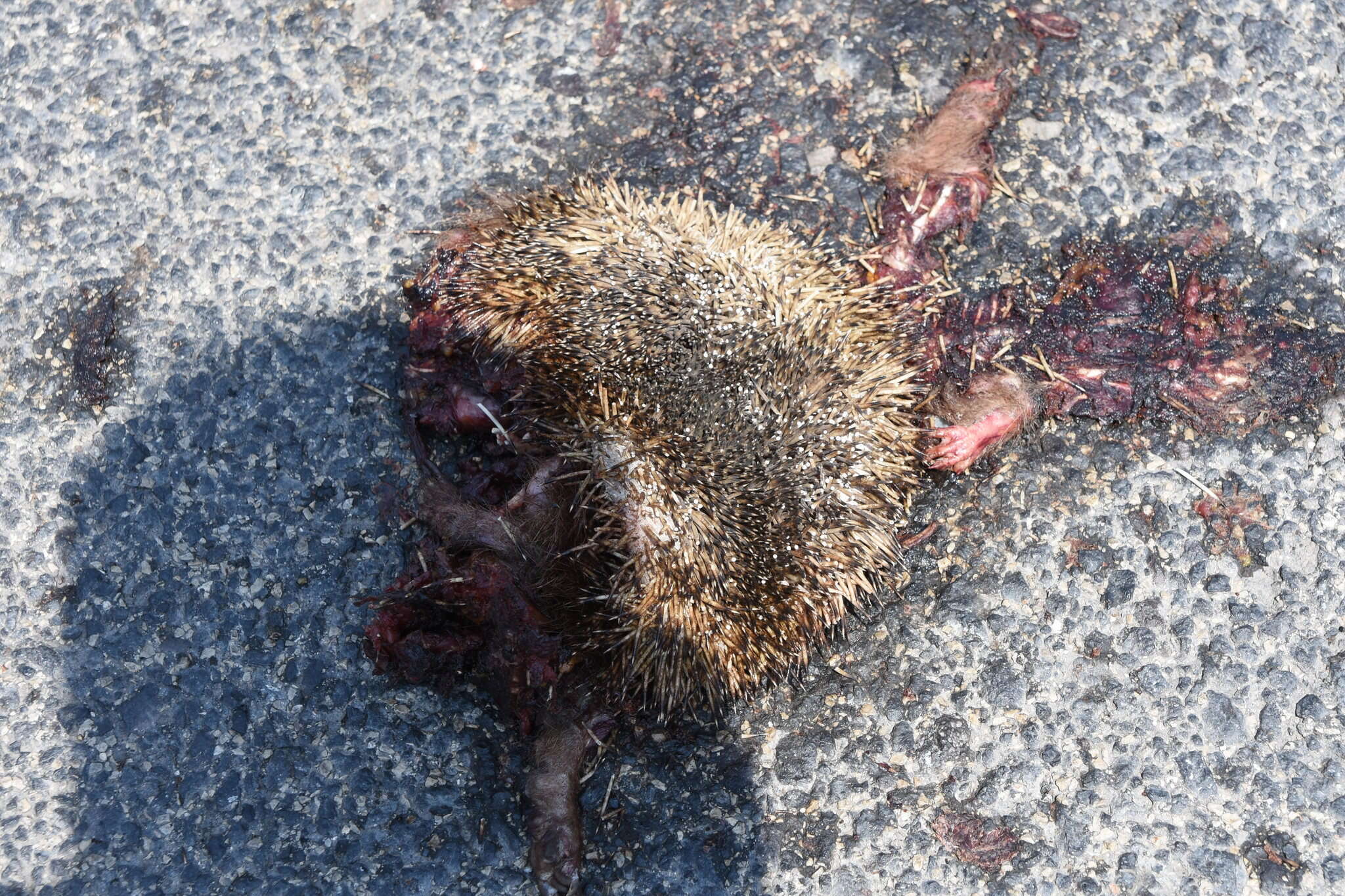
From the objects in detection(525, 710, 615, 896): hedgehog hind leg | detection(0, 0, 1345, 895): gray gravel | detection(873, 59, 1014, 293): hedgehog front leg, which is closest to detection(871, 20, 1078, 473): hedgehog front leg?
detection(873, 59, 1014, 293): hedgehog front leg

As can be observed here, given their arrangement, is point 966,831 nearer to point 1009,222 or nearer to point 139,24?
point 1009,222

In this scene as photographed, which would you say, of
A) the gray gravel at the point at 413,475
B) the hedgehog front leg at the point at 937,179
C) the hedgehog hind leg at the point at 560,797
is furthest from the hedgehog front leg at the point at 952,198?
the hedgehog hind leg at the point at 560,797

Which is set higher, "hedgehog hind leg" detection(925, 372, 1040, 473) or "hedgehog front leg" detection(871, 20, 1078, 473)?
"hedgehog front leg" detection(871, 20, 1078, 473)

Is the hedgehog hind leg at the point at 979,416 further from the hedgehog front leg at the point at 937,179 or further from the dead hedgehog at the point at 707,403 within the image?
the hedgehog front leg at the point at 937,179

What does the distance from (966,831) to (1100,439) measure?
1.60m

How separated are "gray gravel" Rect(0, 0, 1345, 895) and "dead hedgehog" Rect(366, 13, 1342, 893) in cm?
17

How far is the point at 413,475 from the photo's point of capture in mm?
3816

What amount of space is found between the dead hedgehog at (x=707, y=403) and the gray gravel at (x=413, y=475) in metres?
0.17

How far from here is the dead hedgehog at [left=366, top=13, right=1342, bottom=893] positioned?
3.12 metres

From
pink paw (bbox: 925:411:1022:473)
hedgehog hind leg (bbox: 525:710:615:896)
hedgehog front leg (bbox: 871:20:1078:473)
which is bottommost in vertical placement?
hedgehog hind leg (bbox: 525:710:615:896)

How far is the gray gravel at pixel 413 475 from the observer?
340 centimetres

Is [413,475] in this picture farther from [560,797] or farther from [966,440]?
[966,440]

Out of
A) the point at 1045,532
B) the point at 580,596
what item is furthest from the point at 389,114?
the point at 1045,532

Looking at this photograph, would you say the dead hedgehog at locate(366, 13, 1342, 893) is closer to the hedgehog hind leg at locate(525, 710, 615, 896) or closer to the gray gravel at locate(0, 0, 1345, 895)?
the hedgehog hind leg at locate(525, 710, 615, 896)
